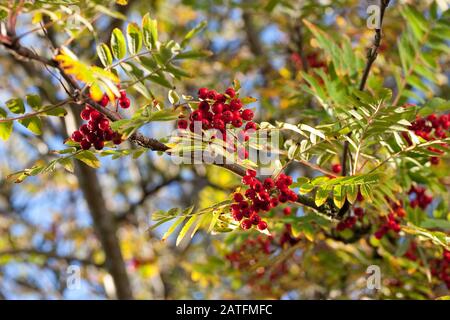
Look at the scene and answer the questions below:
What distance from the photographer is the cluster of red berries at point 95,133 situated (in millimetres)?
1553

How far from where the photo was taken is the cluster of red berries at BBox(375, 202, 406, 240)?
2132 millimetres

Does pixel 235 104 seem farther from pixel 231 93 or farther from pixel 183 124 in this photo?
pixel 183 124

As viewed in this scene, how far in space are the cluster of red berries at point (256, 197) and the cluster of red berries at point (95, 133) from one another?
0.40 m

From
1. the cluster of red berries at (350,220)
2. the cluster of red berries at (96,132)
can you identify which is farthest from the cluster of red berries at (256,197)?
the cluster of red berries at (350,220)

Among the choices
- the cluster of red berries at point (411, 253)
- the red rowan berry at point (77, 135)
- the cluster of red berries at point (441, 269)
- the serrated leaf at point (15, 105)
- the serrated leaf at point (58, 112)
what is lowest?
the cluster of red berries at point (441, 269)

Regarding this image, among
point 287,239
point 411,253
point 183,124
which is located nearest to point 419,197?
point 411,253

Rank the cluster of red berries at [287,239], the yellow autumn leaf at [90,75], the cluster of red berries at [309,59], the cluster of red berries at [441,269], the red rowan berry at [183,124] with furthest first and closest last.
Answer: the cluster of red berries at [309,59], the cluster of red berries at [287,239], the cluster of red berries at [441,269], the red rowan berry at [183,124], the yellow autumn leaf at [90,75]

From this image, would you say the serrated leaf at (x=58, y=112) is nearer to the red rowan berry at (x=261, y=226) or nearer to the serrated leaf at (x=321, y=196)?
the red rowan berry at (x=261, y=226)

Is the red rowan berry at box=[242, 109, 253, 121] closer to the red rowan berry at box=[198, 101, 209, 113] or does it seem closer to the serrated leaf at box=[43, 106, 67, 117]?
the red rowan berry at box=[198, 101, 209, 113]

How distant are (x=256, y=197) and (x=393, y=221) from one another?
0.75m

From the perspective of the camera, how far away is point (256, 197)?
1.64 m

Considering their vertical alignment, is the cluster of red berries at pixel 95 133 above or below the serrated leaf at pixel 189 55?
below

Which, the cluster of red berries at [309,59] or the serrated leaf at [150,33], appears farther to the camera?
the cluster of red berries at [309,59]
